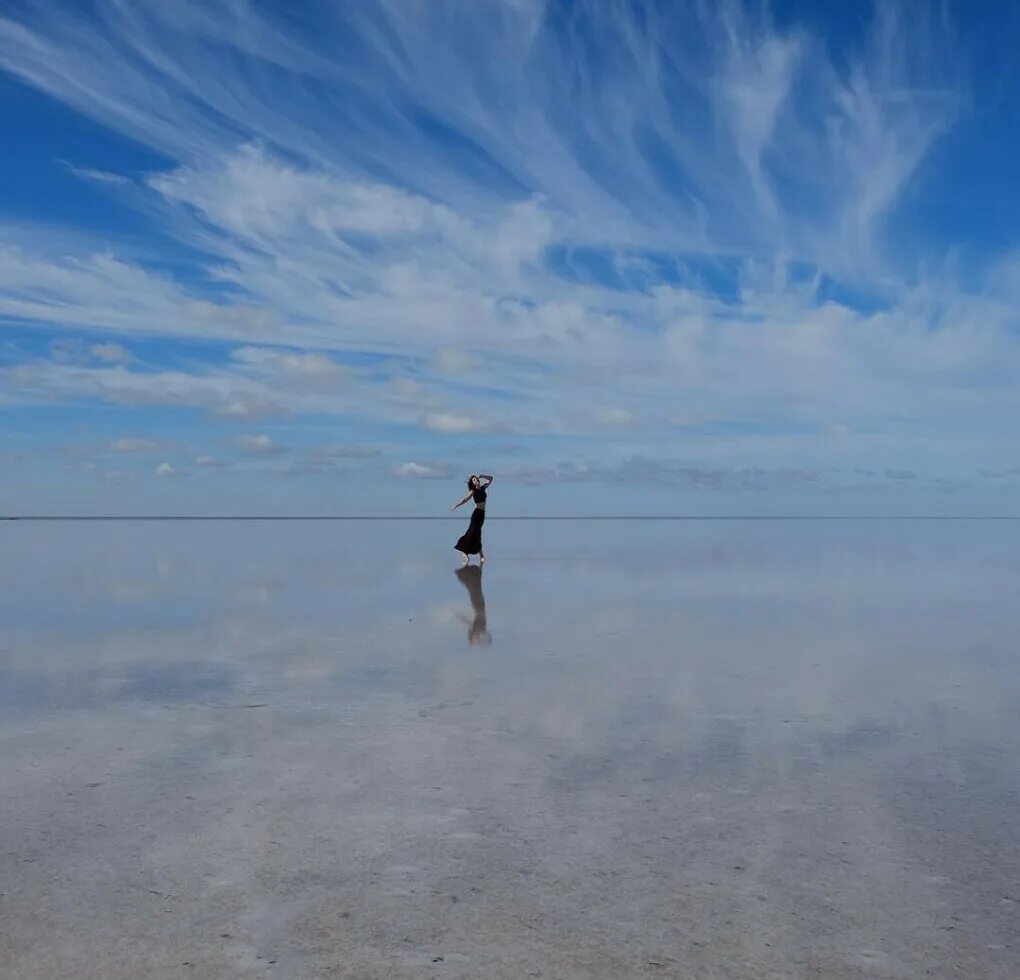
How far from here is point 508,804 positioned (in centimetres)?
538

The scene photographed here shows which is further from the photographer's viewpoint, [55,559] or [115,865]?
[55,559]

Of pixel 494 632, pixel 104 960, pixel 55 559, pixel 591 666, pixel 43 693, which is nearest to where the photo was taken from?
pixel 104 960

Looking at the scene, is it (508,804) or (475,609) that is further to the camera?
(475,609)

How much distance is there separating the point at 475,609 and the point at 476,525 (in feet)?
35.9

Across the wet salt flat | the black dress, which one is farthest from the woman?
the wet salt flat

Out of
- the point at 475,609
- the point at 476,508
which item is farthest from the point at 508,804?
the point at 476,508

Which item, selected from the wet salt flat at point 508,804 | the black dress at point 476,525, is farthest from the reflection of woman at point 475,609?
the black dress at point 476,525

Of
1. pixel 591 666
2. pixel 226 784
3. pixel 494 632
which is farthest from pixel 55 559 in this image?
pixel 226 784

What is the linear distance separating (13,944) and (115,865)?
79 centimetres

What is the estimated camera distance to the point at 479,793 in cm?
558

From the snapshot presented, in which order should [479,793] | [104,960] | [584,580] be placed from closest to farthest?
[104,960] < [479,793] < [584,580]

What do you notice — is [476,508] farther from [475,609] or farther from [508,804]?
[508,804]

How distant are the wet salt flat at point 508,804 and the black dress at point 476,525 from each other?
1320 cm

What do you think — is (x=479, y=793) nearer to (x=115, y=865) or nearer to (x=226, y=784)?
(x=226, y=784)
